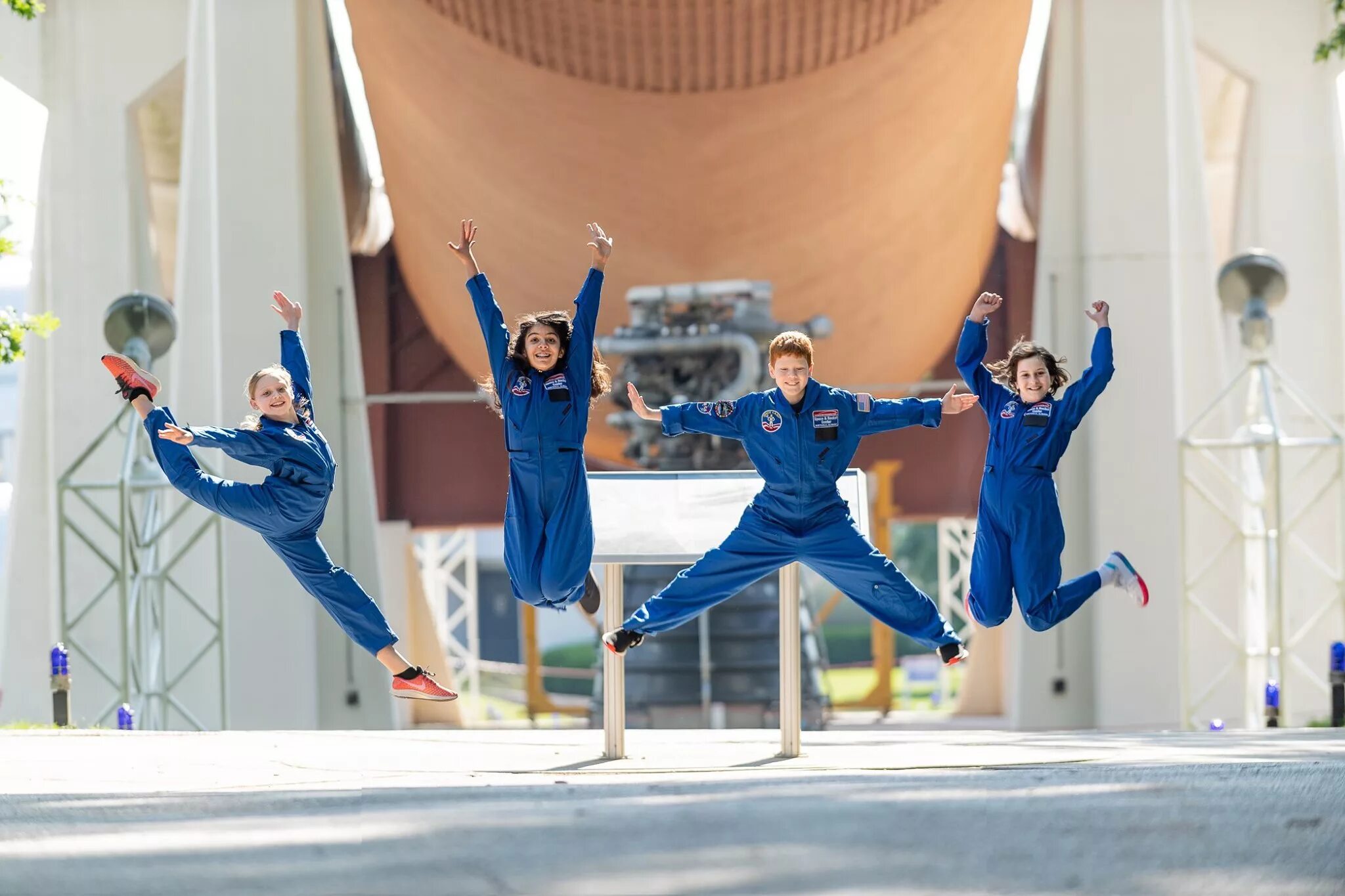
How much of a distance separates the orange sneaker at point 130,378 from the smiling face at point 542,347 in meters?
1.29

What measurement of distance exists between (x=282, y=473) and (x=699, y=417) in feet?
4.92

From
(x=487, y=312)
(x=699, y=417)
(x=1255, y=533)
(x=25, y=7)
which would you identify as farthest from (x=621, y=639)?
(x=1255, y=533)

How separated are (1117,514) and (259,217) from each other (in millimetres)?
7765

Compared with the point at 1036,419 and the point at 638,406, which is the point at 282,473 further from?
the point at 1036,419

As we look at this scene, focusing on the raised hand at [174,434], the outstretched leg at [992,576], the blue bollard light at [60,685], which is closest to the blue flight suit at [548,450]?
the raised hand at [174,434]

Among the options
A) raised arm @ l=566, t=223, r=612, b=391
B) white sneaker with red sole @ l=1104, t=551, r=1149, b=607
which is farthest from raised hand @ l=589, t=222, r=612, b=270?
white sneaker with red sole @ l=1104, t=551, r=1149, b=607

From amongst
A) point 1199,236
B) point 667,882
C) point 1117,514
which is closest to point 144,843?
point 667,882

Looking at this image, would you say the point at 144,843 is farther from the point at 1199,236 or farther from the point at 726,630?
the point at 1199,236

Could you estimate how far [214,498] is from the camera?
508cm

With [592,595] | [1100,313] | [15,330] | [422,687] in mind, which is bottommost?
[422,687]

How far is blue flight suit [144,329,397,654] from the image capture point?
16.6 ft

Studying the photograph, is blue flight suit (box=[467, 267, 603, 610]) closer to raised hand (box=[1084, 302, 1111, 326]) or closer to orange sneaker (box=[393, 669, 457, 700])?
orange sneaker (box=[393, 669, 457, 700])

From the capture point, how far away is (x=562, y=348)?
5.04 m

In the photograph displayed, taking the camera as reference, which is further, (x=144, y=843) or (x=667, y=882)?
(x=144, y=843)
